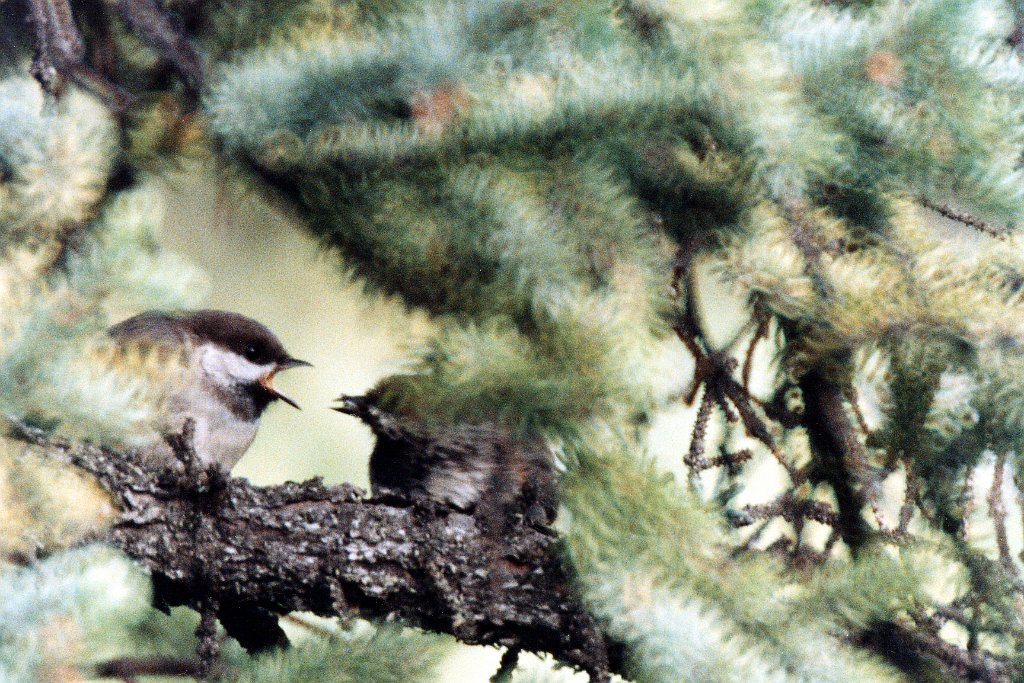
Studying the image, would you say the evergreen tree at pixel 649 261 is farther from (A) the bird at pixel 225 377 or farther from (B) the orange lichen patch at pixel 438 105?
(A) the bird at pixel 225 377

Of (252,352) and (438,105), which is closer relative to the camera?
(438,105)

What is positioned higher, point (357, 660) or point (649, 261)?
point (649, 261)

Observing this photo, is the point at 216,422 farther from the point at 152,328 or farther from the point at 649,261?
the point at 649,261

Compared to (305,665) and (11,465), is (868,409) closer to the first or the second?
(305,665)

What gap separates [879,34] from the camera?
0.50m

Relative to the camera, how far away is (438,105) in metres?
0.51

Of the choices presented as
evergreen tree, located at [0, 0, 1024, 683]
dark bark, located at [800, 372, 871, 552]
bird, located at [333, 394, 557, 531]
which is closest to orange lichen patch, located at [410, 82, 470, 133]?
evergreen tree, located at [0, 0, 1024, 683]

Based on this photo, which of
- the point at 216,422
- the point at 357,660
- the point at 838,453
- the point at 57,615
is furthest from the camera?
the point at 216,422

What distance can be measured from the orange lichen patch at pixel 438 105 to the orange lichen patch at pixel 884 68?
196mm

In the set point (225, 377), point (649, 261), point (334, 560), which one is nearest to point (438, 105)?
point (649, 261)

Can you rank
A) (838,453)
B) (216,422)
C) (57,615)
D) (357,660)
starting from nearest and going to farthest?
1. (57,615)
2. (357,660)
3. (838,453)
4. (216,422)

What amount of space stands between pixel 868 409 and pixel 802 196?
0.49ft

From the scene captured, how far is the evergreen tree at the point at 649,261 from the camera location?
1.42 ft

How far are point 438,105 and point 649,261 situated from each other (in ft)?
0.43
